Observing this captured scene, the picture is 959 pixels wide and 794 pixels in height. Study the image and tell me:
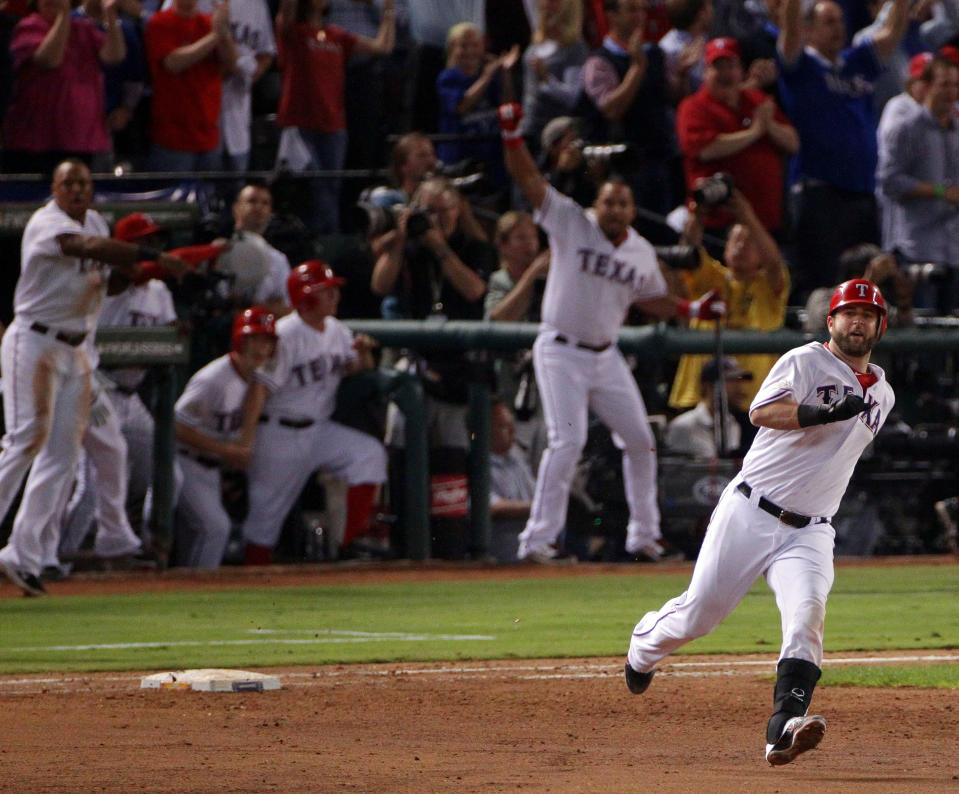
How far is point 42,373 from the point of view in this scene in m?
9.80

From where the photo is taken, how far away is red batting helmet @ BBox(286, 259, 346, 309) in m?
11.6

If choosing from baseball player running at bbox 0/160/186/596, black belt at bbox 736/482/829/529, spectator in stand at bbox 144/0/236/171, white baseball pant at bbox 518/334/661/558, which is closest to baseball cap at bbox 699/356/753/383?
white baseball pant at bbox 518/334/661/558

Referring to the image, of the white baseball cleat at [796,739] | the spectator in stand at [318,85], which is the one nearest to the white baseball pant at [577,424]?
the spectator in stand at [318,85]

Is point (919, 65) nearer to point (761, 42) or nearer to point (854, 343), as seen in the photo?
point (761, 42)

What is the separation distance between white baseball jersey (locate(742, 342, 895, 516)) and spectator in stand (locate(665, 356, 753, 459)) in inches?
254

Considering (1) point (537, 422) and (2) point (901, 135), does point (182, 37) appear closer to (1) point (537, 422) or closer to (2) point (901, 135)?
(1) point (537, 422)

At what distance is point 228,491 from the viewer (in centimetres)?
1206

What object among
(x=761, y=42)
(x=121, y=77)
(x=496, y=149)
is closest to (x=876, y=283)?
(x=761, y=42)

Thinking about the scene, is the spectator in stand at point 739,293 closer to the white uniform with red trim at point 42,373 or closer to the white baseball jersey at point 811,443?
the white uniform with red trim at point 42,373

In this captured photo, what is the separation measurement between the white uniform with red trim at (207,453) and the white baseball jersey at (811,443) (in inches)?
253

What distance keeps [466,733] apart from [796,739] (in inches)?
52.9

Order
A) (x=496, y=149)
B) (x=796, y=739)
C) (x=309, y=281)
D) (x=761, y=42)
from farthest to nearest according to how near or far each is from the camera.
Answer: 1. (x=761, y=42)
2. (x=496, y=149)
3. (x=309, y=281)
4. (x=796, y=739)

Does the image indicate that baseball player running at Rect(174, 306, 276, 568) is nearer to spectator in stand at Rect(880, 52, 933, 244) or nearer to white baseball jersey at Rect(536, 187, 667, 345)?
white baseball jersey at Rect(536, 187, 667, 345)

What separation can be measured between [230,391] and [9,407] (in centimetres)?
206
